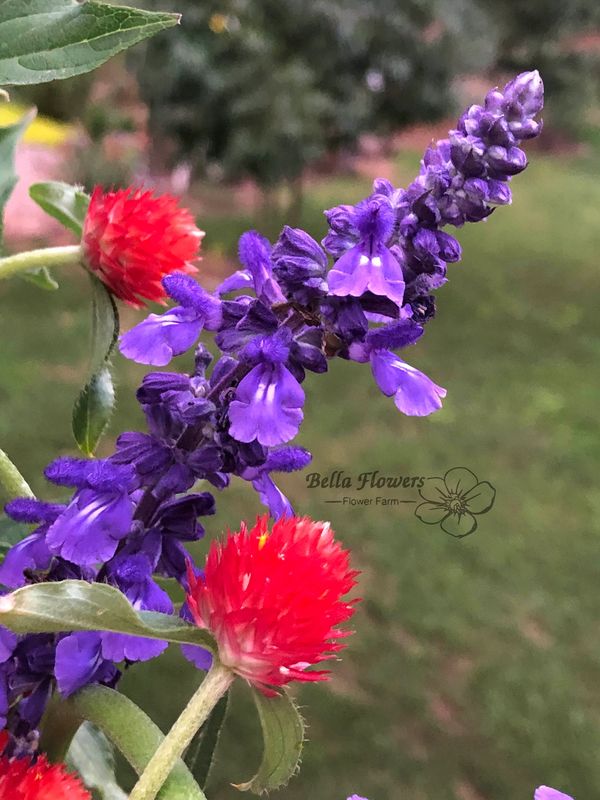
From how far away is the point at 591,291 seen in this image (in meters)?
2.87

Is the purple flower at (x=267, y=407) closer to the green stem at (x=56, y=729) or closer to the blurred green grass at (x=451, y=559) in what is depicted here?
the green stem at (x=56, y=729)

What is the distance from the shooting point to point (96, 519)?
219mm

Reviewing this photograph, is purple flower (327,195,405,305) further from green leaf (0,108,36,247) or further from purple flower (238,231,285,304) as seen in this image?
green leaf (0,108,36,247)

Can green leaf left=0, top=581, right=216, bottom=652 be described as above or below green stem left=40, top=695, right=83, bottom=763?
above

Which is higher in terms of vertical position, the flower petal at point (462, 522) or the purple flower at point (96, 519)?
the purple flower at point (96, 519)

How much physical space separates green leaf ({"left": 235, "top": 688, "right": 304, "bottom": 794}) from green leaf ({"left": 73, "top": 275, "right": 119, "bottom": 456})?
106 mm

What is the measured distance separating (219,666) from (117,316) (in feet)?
0.44

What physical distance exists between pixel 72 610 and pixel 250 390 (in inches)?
2.5

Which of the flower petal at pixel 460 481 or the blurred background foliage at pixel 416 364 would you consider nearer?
the flower petal at pixel 460 481

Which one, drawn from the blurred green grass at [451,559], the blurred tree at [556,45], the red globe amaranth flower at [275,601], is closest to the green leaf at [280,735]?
the red globe amaranth flower at [275,601]

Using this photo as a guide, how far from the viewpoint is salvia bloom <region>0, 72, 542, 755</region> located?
206 millimetres

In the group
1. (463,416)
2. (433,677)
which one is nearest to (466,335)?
(463,416)

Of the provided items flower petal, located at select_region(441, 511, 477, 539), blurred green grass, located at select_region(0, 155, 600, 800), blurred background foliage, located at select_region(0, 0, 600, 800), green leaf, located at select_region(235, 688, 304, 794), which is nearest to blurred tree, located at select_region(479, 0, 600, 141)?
blurred background foliage, located at select_region(0, 0, 600, 800)

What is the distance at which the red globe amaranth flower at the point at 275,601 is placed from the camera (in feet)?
0.63
